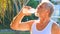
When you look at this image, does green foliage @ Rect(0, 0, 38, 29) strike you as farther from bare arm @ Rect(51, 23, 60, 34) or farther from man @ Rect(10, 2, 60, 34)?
bare arm @ Rect(51, 23, 60, 34)

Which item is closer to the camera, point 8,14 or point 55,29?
point 55,29

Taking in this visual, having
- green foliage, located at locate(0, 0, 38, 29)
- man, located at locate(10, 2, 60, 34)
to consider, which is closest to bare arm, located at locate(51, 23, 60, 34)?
man, located at locate(10, 2, 60, 34)

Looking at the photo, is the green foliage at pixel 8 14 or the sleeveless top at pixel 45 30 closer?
the sleeveless top at pixel 45 30

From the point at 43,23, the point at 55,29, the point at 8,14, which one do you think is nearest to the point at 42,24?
the point at 43,23

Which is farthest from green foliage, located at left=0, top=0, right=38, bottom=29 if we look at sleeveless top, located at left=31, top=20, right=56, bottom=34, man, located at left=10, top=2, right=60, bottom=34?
sleeveless top, located at left=31, top=20, right=56, bottom=34

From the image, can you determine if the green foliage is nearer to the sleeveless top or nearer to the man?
the man

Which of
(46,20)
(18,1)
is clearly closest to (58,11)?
(18,1)

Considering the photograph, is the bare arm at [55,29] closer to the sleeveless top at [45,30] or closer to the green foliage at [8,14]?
the sleeveless top at [45,30]

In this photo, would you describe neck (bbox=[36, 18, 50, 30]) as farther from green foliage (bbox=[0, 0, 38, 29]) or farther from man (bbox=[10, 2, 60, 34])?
green foliage (bbox=[0, 0, 38, 29])

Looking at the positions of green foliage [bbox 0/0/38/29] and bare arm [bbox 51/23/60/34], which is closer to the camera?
bare arm [bbox 51/23/60/34]

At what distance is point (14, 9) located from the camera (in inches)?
58.7

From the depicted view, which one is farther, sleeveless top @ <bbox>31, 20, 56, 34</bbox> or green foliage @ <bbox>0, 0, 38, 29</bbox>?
green foliage @ <bbox>0, 0, 38, 29</bbox>

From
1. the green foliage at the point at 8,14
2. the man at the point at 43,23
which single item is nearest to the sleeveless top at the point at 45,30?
the man at the point at 43,23

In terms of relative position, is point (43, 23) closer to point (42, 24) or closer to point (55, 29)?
point (42, 24)
